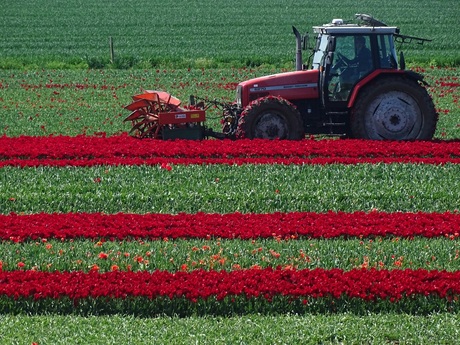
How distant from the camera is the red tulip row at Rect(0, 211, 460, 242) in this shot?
39.9 ft

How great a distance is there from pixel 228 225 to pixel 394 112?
6.51m

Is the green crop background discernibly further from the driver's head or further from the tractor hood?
the driver's head

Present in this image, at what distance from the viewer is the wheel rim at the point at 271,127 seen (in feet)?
57.8

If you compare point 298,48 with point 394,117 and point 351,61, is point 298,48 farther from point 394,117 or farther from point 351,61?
point 394,117

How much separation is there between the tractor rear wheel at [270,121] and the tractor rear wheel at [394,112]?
1.15m

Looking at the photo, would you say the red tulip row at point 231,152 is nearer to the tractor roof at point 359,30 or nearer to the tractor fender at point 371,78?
the tractor fender at point 371,78

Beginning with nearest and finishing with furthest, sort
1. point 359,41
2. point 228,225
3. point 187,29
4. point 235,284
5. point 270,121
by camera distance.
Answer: point 235,284
point 228,225
point 359,41
point 270,121
point 187,29

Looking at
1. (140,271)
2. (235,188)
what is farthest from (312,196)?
(140,271)

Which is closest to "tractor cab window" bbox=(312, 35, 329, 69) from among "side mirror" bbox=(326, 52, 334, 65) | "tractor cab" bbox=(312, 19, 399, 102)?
"tractor cab" bbox=(312, 19, 399, 102)

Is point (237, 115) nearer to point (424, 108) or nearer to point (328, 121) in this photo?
point (328, 121)

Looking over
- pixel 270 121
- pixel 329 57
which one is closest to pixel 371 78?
pixel 329 57

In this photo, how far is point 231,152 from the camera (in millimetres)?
16812

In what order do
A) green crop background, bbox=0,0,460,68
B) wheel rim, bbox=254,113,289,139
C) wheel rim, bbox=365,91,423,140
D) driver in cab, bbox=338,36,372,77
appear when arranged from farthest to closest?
green crop background, bbox=0,0,460,68, wheel rim, bbox=365,91,423,140, wheel rim, bbox=254,113,289,139, driver in cab, bbox=338,36,372,77

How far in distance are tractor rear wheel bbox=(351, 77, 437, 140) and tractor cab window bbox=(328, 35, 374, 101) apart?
0.34 metres
